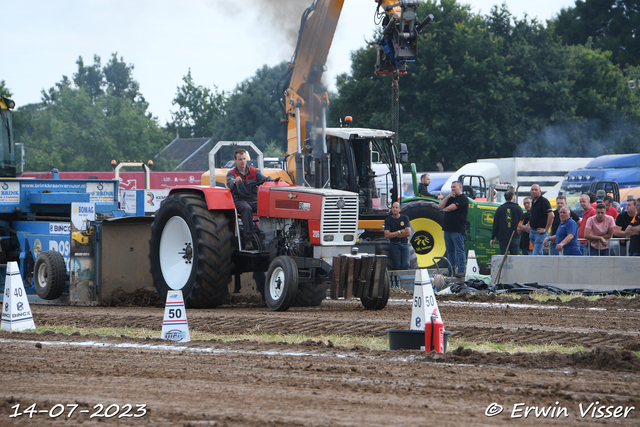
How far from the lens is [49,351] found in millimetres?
6621

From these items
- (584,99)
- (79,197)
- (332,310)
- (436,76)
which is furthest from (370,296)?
(584,99)

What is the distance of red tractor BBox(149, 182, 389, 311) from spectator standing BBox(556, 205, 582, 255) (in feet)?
15.6

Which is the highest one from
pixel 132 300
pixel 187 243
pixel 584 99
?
pixel 584 99

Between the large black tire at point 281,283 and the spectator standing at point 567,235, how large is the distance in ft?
18.7

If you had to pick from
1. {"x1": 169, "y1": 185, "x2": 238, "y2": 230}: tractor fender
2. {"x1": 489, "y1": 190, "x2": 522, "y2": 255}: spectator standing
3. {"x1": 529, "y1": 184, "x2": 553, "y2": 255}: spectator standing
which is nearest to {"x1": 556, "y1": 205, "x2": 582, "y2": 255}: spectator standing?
{"x1": 529, "y1": 184, "x2": 553, "y2": 255}: spectator standing

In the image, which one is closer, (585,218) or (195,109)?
(585,218)

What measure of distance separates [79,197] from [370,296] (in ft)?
19.6

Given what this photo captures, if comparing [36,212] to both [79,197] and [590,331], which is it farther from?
[590,331]

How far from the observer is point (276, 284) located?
Answer: 368 inches

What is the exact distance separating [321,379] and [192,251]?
5.20 meters

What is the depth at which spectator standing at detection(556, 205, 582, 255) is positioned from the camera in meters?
12.7

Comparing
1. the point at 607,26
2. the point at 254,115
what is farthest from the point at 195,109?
the point at 607,26

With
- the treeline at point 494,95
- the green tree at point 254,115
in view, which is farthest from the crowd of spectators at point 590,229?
the green tree at point 254,115

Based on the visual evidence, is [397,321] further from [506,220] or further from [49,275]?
[506,220]
